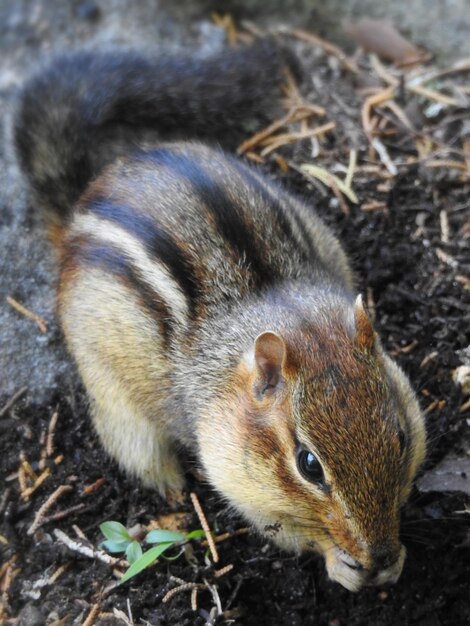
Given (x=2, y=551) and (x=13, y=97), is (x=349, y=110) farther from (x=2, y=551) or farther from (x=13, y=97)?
(x=2, y=551)

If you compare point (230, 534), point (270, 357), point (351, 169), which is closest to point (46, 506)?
point (230, 534)

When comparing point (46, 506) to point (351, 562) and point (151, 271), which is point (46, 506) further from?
point (351, 562)

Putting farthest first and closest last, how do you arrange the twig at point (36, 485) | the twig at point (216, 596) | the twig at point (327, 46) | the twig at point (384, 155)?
the twig at point (327, 46), the twig at point (384, 155), the twig at point (36, 485), the twig at point (216, 596)

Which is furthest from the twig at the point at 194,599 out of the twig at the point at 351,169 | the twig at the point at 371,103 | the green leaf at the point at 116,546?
the twig at the point at 371,103

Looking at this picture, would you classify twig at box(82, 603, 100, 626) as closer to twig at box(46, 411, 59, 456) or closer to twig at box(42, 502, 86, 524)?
twig at box(42, 502, 86, 524)

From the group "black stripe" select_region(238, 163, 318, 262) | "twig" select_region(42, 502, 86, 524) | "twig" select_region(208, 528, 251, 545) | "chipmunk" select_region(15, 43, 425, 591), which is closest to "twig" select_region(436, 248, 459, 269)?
"chipmunk" select_region(15, 43, 425, 591)

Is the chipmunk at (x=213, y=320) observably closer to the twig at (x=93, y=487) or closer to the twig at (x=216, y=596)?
the twig at (x=93, y=487)

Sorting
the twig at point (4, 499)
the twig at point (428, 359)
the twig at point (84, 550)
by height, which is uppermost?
the twig at point (4, 499)
